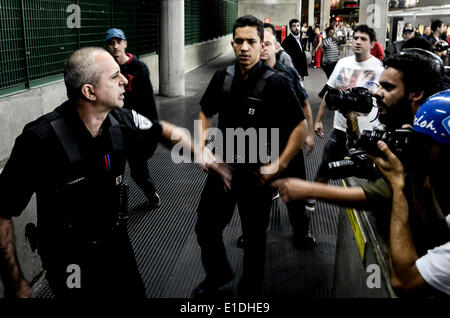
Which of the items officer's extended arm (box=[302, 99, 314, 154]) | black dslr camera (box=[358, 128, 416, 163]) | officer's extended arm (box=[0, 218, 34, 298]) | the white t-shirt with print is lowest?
officer's extended arm (box=[0, 218, 34, 298])

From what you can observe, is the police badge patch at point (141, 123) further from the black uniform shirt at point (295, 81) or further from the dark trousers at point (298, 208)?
the black uniform shirt at point (295, 81)

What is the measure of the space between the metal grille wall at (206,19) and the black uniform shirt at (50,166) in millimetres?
14600

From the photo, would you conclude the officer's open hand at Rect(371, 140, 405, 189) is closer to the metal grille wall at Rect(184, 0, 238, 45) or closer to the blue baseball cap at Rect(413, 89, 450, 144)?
the blue baseball cap at Rect(413, 89, 450, 144)

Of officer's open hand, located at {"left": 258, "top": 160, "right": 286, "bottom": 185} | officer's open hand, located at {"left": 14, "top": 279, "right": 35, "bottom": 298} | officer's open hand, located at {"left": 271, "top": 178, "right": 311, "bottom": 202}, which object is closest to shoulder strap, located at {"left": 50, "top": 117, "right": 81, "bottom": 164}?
officer's open hand, located at {"left": 14, "top": 279, "right": 35, "bottom": 298}

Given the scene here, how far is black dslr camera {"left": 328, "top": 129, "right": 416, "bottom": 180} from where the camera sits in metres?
1.82

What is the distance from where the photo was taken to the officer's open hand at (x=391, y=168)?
1.80 meters

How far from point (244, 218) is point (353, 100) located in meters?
1.11

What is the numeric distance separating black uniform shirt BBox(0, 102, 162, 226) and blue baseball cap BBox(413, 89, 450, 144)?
1487mm

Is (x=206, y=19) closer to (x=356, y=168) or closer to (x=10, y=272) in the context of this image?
(x=356, y=168)

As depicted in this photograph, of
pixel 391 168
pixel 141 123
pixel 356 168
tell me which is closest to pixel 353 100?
pixel 356 168

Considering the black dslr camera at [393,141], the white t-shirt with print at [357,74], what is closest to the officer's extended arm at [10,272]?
the black dslr camera at [393,141]

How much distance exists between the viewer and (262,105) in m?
3.04
